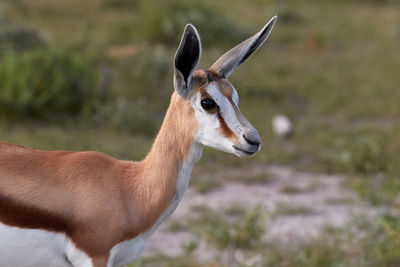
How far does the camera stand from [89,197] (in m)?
2.91

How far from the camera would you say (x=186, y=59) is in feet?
9.42

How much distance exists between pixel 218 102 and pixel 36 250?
3.67 feet

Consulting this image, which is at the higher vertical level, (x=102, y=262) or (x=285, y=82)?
(x=102, y=262)

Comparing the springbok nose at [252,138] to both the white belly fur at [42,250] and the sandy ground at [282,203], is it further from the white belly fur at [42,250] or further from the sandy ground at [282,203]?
the sandy ground at [282,203]

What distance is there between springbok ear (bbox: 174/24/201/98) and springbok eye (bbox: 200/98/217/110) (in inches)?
4.2

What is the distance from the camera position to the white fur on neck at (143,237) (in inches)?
116

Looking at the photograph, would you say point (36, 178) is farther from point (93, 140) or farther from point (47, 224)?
point (93, 140)

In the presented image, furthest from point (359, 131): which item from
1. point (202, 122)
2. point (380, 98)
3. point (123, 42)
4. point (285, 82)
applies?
point (202, 122)

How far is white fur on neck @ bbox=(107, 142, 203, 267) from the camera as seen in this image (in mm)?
2951

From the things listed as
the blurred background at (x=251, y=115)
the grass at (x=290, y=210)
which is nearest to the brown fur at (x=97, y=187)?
the blurred background at (x=251, y=115)

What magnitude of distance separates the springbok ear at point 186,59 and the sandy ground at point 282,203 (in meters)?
2.96

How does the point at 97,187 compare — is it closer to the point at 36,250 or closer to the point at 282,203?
the point at 36,250

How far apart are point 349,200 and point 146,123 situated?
3353 millimetres

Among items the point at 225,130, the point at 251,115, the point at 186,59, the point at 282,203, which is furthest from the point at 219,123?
the point at 251,115
